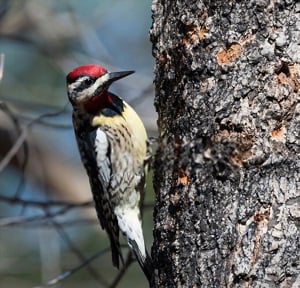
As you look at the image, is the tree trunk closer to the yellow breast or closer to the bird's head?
the bird's head

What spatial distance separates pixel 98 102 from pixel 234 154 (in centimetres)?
168

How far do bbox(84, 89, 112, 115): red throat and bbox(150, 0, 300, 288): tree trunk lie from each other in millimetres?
1445

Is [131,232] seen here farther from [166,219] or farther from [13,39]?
[13,39]

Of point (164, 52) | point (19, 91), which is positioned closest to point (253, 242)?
point (164, 52)

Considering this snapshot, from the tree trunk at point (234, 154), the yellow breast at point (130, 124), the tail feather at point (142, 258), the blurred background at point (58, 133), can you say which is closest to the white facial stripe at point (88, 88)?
the yellow breast at point (130, 124)

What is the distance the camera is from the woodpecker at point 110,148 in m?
3.87

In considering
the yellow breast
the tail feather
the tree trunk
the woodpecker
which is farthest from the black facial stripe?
the tree trunk

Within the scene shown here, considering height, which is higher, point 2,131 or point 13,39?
point 13,39

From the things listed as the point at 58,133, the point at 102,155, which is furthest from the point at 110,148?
the point at 58,133

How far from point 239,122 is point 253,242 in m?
0.35

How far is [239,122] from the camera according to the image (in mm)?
2342

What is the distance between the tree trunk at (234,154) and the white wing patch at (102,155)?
4.91 ft

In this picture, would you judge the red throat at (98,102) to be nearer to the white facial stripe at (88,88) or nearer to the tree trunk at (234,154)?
the white facial stripe at (88,88)

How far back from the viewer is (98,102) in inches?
155
